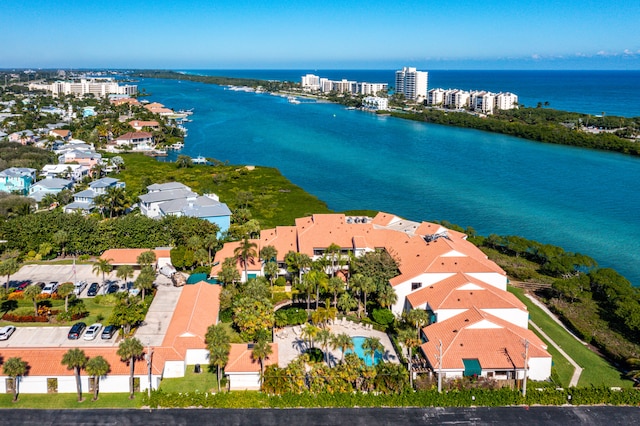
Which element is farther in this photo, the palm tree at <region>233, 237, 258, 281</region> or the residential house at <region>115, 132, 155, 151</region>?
the residential house at <region>115, 132, 155, 151</region>

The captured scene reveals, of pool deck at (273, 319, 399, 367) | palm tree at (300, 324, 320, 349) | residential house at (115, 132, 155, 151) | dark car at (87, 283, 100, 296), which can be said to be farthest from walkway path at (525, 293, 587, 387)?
residential house at (115, 132, 155, 151)

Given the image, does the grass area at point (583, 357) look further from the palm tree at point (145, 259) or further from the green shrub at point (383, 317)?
the palm tree at point (145, 259)

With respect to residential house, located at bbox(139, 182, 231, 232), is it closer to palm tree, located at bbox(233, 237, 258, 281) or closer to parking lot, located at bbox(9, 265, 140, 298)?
palm tree, located at bbox(233, 237, 258, 281)

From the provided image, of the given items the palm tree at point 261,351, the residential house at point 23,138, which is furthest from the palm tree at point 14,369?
the residential house at point 23,138

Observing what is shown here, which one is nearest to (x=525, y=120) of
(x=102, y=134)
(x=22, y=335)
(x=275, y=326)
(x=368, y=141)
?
(x=368, y=141)

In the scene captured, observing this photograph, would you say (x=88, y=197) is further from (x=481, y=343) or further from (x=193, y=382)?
(x=481, y=343)

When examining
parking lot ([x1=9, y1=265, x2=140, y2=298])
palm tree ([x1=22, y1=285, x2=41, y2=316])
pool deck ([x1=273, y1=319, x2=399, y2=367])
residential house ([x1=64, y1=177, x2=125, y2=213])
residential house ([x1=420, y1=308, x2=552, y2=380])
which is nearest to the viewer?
residential house ([x1=420, y1=308, x2=552, y2=380])

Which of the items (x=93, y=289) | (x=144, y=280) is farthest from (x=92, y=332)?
(x=93, y=289)
